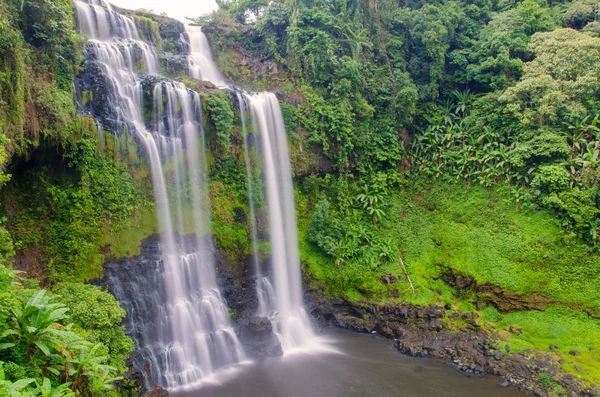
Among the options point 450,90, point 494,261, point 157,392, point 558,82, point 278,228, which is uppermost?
point 450,90

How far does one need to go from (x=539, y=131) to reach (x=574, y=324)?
26.7 ft

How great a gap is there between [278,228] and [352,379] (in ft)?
23.0

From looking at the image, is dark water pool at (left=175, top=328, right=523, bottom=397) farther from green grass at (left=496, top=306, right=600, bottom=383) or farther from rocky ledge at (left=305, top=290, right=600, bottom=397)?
green grass at (left=496, top=306, right=600, bottom=383)

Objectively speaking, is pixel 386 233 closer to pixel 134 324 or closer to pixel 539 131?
pixel 539 131

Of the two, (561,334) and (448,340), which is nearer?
(561,334)

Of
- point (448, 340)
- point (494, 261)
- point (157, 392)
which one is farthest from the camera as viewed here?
point (494, 261)

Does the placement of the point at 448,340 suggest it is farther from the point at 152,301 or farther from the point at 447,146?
the point at 152,301

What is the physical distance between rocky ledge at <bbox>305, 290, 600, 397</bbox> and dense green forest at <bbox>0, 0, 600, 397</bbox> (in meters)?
0.42

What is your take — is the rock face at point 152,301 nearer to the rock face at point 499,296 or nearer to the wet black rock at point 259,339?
the wet black rock at point 259,339

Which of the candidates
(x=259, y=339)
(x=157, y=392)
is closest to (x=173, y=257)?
(x=259, y=339)

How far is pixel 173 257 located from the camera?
585 inches

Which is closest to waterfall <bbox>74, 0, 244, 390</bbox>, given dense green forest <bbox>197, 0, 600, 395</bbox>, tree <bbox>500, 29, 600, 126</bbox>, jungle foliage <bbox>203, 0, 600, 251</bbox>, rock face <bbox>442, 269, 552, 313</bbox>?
dense green forest <bbox>197, 0, 600, 395</bbox>

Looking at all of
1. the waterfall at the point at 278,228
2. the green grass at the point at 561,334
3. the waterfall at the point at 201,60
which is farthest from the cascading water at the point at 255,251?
the green grass at the point at 561,334

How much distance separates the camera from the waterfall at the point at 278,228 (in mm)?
16844
